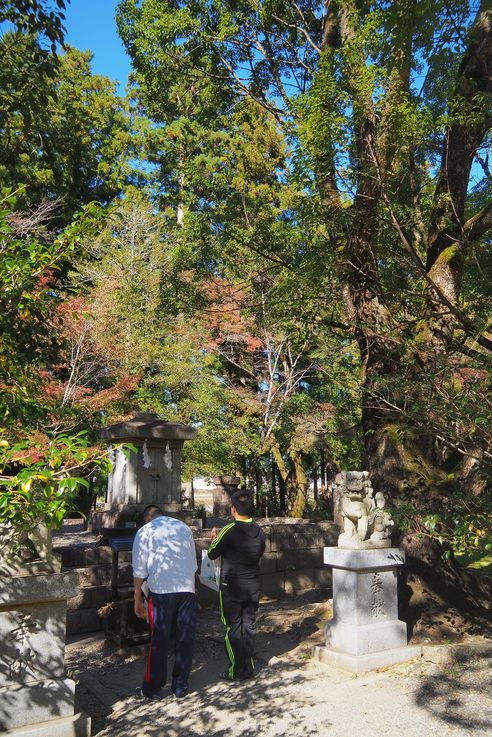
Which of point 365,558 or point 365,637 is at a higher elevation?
point 365,558

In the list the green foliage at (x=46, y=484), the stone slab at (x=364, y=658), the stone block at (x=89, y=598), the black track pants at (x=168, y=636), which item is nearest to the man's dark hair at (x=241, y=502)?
the black track pants at (x=168, y=636)

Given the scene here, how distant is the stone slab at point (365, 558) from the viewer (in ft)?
19.5

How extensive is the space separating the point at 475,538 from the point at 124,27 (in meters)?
10.1

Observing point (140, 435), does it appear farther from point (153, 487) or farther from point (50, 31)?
point (50, 31)

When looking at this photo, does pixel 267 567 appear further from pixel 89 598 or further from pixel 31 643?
pixel 31 643

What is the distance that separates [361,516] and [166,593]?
227 centimetres

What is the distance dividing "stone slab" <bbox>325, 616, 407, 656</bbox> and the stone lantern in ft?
11.4

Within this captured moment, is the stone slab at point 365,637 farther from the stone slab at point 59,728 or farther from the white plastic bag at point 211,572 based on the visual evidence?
the stone slab at point 59,728

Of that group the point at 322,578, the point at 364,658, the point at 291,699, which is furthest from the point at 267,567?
the point at 291,699

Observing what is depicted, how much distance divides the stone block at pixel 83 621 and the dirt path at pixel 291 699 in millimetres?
646

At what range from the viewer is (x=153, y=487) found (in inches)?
359

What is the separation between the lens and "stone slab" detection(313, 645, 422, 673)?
5609 mm

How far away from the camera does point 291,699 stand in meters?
4.97

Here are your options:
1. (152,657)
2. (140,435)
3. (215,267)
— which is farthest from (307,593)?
(215,267)
